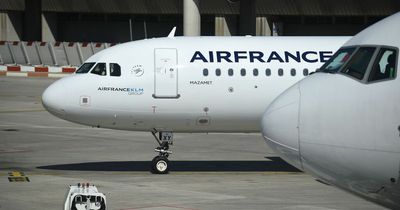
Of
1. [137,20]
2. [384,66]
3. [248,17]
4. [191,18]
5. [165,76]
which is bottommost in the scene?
[384,66]

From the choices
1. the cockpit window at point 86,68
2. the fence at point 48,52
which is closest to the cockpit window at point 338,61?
the cockpit window at point 86,68

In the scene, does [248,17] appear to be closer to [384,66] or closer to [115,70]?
[115,70]

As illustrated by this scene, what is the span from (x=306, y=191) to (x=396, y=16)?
10120 millimetres

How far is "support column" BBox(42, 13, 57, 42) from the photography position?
7188cm

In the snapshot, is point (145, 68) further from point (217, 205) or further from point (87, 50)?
point (87, 50)

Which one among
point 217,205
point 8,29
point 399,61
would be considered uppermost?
point 8,29

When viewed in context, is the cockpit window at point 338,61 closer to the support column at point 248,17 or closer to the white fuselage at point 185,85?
the white fuselage at point 185,85

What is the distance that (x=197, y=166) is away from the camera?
2481cm

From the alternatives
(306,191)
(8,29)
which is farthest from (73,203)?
(8,29)

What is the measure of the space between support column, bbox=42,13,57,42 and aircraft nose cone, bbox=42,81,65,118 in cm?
4949

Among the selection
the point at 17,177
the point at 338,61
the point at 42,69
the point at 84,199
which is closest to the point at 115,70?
the point at 17,177

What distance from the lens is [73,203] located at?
623 inches

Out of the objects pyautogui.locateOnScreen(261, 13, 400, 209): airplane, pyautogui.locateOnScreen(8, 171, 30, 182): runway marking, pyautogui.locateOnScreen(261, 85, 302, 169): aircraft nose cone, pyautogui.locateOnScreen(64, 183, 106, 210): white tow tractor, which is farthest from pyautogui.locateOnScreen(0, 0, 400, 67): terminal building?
pyautogui.locateOnScreen(261, 13, 400, 209): airplane

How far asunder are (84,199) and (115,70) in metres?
7.56
